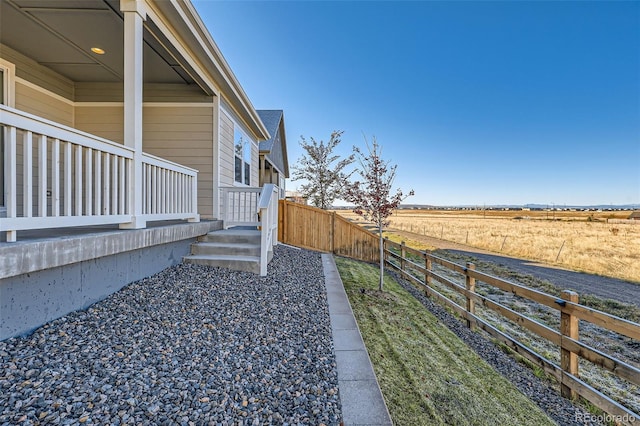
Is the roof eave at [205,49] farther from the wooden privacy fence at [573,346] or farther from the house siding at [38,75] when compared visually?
the wooden privacy fence at [573,346]

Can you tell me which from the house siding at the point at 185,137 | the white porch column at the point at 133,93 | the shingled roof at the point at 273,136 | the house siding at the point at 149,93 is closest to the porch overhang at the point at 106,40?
the house siding at the point at 149,93

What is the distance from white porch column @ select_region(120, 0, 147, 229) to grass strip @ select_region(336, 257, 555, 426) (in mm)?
3513

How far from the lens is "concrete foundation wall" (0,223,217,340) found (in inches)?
89.8

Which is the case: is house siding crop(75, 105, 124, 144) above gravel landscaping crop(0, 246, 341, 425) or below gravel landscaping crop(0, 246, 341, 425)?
above

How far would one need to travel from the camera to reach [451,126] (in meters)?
21.6

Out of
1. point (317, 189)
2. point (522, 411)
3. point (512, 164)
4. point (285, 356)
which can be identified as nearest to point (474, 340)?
point (522, 411)

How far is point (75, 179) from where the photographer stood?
341cm

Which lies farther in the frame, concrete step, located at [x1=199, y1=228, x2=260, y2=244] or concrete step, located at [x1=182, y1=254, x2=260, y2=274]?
concrete step, located at [x1=199, y1=228, x2=260, y2=244]

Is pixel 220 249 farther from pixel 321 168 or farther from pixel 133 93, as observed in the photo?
pixel 321 168

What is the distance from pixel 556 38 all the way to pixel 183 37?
1700 cm

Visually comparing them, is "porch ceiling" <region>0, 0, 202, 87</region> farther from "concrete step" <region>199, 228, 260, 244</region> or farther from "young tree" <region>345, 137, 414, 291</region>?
"young tree" <region>345, 137, 414, 291</region>

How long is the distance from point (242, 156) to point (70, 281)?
6.66 m

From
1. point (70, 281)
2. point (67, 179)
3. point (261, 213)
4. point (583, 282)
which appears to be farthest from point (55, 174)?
point (583, 282)

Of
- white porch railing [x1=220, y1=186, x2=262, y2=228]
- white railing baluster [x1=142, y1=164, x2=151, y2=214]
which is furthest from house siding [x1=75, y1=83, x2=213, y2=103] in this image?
white railing baluster [x1=142, y1=164, x2=151, y2=214]
